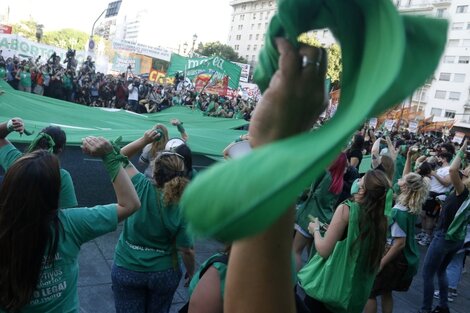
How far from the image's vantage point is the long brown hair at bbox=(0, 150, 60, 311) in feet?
6.00

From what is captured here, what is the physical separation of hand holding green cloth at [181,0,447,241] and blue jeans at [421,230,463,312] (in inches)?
208

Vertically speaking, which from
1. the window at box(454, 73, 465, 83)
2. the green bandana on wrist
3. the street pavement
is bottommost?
the street pavement

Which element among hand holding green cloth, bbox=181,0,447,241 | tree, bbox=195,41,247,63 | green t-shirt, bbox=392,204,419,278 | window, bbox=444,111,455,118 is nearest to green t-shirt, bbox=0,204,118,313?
hand holding green cloth, bbox=181,0,447,241

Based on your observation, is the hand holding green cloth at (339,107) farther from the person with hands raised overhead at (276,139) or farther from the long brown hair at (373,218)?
the long brown hair at (373,218)

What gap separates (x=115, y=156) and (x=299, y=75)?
2112mm

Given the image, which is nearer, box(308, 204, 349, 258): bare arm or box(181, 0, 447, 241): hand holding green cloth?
box(181, 0, 447, 241): hand holding green cloth

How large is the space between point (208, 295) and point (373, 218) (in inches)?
74.2

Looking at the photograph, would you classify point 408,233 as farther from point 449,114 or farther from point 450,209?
point 449,114

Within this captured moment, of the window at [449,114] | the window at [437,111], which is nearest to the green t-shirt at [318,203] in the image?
the window at [449,114]

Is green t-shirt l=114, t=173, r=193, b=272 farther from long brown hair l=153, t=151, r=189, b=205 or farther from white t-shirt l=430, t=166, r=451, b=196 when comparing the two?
white t-shirt l=430, t=166, r=451, b=196

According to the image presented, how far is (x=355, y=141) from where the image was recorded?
7.20 metres

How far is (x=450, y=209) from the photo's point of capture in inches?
204

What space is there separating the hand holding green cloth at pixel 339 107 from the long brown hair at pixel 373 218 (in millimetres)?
2648

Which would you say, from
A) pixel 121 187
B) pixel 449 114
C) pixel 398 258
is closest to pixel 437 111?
pixel 449 114
